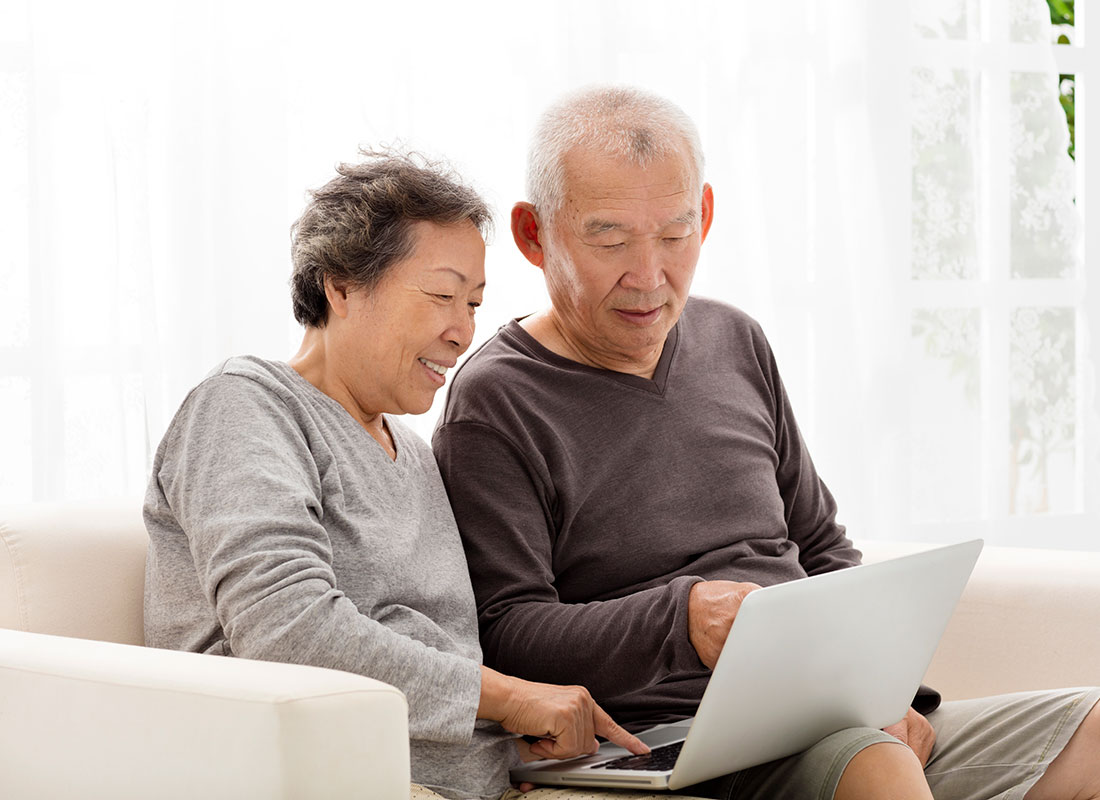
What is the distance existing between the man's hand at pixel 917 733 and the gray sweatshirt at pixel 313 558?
0.49 m

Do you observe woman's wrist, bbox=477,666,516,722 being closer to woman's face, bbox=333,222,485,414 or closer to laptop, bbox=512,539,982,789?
laptop, bbox=512,539,982,789

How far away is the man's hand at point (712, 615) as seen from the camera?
1.25 m

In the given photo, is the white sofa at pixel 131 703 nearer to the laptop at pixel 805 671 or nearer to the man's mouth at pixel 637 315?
the laptop at pixel 805 671

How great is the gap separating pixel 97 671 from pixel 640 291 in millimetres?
810

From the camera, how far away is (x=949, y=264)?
3.08m

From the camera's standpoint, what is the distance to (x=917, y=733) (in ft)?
4.83

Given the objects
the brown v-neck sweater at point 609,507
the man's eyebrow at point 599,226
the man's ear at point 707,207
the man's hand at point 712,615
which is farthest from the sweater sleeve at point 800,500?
the man's hand at point 712,615

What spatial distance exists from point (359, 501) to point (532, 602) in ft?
0.86

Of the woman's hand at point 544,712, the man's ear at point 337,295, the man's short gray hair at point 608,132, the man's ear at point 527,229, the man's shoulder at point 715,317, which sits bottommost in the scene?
the woman's hand at point 544,712

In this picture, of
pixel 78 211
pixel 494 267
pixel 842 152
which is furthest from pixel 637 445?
pixel 842 152

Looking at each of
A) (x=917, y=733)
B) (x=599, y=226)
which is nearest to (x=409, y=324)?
(x=599, y=226)

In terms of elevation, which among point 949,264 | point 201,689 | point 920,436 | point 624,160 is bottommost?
point 920,436

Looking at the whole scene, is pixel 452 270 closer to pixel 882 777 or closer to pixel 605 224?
pixel 605 224

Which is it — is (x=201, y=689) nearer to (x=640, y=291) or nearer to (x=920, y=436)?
(x=640, y=291)
